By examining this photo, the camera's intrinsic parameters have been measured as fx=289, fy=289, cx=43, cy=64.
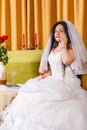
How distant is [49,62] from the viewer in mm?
2750

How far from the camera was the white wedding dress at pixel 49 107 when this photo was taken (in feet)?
6.77

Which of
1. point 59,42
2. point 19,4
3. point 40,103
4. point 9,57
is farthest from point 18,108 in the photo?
point 19,4

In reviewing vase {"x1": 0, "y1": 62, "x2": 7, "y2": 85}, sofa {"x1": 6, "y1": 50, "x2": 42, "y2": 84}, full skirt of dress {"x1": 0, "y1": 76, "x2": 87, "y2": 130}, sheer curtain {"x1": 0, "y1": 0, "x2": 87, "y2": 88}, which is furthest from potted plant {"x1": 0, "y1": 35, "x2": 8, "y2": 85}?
full skirt of dress {"x1": 0, "y1": 76, "x2": 87, "y2": 130}

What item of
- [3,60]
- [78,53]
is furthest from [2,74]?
[78,53]

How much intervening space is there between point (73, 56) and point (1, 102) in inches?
32.8

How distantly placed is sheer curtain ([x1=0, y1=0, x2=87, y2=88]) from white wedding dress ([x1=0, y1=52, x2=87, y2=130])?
0.75 m

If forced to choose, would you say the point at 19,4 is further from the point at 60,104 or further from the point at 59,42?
the point at 60,104

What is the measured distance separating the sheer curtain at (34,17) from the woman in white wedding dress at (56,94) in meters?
0.35

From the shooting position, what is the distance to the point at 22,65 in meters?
3.12

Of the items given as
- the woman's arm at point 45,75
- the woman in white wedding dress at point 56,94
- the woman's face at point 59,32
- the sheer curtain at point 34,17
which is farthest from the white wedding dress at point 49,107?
the sheer curtain at point 34,17

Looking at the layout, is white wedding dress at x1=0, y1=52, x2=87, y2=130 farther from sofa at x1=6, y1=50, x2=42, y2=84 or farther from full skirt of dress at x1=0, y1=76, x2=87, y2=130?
sofa at x1=6, y1=50, x2=42, y2=84

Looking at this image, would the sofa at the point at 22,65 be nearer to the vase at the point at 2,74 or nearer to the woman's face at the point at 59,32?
the vase at the point at 2,74

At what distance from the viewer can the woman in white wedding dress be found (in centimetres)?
209

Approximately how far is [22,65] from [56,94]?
934mm
